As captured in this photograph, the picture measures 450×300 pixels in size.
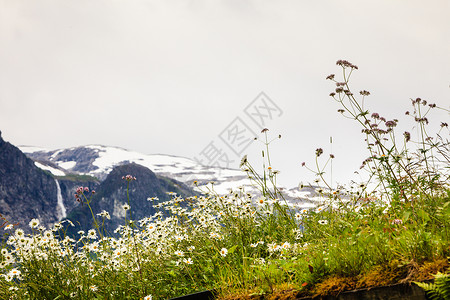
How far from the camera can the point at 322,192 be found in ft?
22.5

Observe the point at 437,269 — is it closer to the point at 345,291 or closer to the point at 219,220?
the point at 345,291

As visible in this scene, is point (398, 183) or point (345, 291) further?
point (398, 183)

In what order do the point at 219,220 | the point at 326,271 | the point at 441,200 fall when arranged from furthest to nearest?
the point at 219,220 → the point at 441,200 → the point at 326,271

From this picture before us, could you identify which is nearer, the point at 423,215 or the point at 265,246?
the point at 423,215

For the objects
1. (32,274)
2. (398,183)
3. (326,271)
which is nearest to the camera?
(326,271)

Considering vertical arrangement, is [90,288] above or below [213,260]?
below

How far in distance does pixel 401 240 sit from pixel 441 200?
169cm

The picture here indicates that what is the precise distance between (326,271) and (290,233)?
212 cm

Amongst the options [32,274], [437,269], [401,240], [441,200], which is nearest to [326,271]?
[401,240]

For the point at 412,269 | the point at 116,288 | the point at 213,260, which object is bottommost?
the point at 116,288

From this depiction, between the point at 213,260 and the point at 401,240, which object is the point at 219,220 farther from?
the point at 401,240

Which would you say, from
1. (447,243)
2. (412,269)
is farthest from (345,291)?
(447,243)

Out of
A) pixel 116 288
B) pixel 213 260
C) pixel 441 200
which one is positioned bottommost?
pixel 116 288

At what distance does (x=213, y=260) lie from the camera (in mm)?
5789
